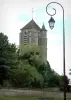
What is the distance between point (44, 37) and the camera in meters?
121

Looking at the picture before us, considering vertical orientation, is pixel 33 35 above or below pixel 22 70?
above

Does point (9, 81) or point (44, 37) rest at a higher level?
point (44, 37)

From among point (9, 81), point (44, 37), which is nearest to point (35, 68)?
point (9, 81)

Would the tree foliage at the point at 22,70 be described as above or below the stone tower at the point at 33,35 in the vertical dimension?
below

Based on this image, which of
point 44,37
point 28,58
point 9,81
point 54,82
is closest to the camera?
point 9,81

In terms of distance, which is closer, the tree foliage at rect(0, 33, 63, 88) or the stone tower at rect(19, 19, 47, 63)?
the tree foliage at rect(0, 33, 63, 88)

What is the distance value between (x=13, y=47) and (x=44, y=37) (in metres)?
48.9

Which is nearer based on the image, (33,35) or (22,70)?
(22,70)

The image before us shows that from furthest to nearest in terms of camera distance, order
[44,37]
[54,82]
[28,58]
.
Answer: [44,37] < [28,58] < [54,82]

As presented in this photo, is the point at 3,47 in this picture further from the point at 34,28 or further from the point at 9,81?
the point at 34,28

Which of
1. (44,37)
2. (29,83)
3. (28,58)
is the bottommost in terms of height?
A: (29,83)

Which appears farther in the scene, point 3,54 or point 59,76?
point 59,76

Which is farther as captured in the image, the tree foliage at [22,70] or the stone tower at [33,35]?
the stone tower at [33,35]

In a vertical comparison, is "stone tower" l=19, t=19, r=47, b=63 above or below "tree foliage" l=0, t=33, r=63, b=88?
above
